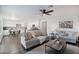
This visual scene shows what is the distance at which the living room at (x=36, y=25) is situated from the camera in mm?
2348

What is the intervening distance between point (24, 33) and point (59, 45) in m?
0.81

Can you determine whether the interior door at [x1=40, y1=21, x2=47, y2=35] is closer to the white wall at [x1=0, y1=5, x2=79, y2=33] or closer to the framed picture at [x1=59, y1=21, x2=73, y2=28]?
the white wall at [x1=0, y1=5, x2=79, y2=33]

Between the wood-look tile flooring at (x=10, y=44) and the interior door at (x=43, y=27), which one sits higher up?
the interior door at (x=43, y=27)

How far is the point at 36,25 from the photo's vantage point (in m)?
2.38

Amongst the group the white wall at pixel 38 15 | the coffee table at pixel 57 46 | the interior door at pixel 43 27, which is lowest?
the coffee table at pixel 57 46

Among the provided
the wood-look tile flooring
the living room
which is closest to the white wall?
the living room

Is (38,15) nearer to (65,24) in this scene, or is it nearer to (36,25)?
(36,25)

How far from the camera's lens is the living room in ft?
7.70

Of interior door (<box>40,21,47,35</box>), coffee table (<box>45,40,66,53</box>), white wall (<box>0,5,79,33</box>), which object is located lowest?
coffee table (<box>45,40,66,53</box>)

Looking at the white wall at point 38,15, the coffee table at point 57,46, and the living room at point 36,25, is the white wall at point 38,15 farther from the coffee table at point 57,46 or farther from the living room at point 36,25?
the coffee table at point 57,46

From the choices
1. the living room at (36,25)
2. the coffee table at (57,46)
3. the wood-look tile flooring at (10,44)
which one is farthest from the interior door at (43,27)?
the wood-look tile flooring at (10,44)

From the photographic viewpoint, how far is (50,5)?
2.35 m

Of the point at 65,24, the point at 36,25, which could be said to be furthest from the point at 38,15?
the point at 65,24
